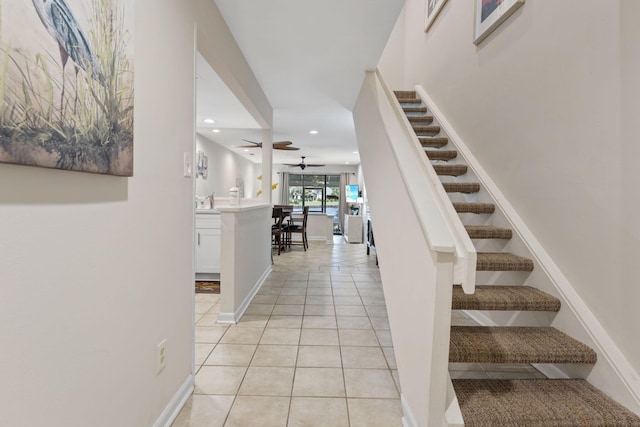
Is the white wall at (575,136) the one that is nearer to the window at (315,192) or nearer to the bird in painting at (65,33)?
Answer: the bird in painting at (65,33)

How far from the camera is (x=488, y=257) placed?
2125mm

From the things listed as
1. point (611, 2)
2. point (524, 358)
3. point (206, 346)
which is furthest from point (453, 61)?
point (206, 346)

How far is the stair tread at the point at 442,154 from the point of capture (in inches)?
124

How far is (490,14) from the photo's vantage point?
260cm

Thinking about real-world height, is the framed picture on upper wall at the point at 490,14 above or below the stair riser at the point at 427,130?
above

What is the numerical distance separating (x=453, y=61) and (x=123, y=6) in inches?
125

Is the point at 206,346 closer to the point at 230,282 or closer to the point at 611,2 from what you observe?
the point at 230,282

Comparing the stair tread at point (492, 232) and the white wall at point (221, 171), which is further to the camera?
the white wall at point (221, 171)

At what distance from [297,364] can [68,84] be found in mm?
1942

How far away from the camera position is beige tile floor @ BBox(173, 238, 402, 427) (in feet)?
5.37

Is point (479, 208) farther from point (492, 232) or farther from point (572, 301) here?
point (572, 301)

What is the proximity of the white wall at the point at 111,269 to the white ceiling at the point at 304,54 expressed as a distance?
702 millimetres

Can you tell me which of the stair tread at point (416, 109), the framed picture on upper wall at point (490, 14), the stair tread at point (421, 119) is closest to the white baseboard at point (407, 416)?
the framed picture on upper wall at point (490, 14)

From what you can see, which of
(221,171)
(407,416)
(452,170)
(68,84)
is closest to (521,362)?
(407,416)
